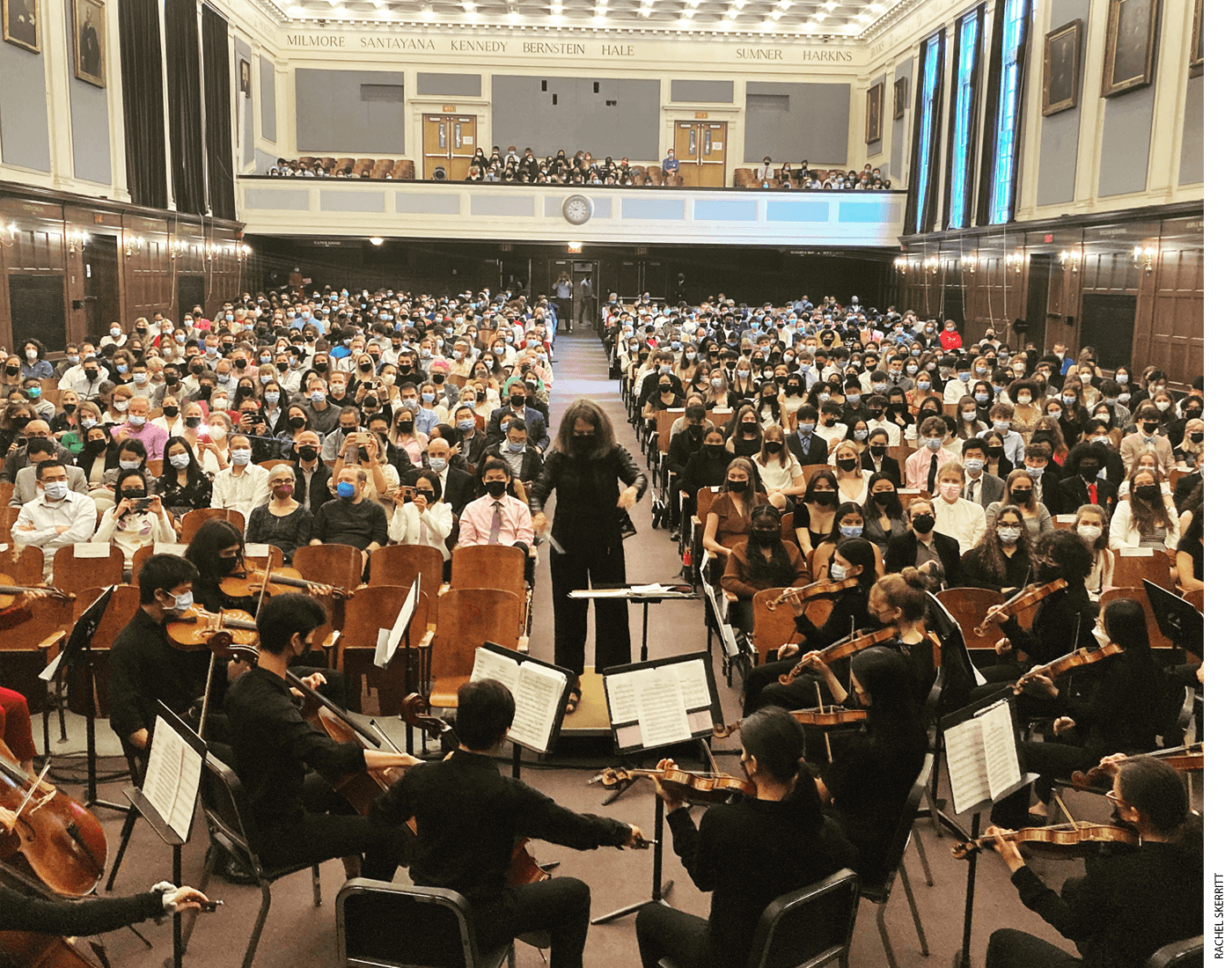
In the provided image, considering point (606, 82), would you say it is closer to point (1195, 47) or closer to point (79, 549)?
point (1195, 47)

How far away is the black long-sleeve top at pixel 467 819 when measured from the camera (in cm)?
298

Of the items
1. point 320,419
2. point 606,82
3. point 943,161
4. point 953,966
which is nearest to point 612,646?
point 953,966

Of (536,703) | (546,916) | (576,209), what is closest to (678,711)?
(536,703)

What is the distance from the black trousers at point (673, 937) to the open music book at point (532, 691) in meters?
0.69

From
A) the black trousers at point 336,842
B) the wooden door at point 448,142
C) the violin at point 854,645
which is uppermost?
the wooden door at point 448,142

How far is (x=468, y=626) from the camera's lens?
539 centimetres

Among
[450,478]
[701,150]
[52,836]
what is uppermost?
[701,150]

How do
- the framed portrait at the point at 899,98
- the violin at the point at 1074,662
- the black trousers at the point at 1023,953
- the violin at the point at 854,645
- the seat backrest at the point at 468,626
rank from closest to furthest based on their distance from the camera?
1. the black trousers at the point at 1023,953
2. the violin at the point at 1074,662
3. the violin at the point at 854,645
4. the seat backrest at the point at 468,626
5. the framed portrait at the point at 899,98

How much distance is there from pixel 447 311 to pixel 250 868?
65.9 ft

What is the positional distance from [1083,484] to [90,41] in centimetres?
1728

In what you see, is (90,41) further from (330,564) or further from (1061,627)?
(1061,627)

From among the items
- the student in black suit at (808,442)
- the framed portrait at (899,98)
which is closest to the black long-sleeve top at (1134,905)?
the student in black suit at (808,442)

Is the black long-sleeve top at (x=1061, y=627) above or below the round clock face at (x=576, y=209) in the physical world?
below

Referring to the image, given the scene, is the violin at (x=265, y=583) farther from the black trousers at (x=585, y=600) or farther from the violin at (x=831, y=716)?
the violin at (x=831, y=716)
